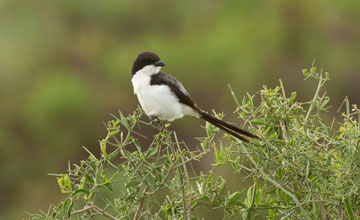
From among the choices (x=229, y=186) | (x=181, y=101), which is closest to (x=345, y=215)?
(x=181, y=101)

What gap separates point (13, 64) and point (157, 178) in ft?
25.3

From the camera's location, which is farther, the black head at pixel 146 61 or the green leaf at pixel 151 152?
the black head at pixel 146 61

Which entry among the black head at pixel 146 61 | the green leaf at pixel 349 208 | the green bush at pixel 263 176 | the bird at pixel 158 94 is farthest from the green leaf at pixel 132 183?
the black head at pixel 146 61

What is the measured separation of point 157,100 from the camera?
9.48 ft

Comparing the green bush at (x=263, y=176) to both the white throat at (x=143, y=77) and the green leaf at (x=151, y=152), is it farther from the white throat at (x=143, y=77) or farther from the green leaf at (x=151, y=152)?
the white throat at (x=143, y=77)

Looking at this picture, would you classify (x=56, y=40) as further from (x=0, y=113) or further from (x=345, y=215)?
(x=345, y=215)

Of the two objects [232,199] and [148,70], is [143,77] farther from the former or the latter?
[232,199]

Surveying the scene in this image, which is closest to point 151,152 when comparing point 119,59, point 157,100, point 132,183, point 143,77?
point 132,183

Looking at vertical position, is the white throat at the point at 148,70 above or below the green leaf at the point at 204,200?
above

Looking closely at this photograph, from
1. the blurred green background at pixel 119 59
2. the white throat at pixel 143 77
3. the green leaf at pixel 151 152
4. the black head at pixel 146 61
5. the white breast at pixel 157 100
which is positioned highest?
the green leaf at pixel 151 152

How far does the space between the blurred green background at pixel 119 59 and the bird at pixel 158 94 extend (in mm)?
4055

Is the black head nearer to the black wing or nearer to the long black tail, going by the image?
the black wing

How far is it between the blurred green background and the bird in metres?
4.05

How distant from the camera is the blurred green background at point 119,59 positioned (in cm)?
802
